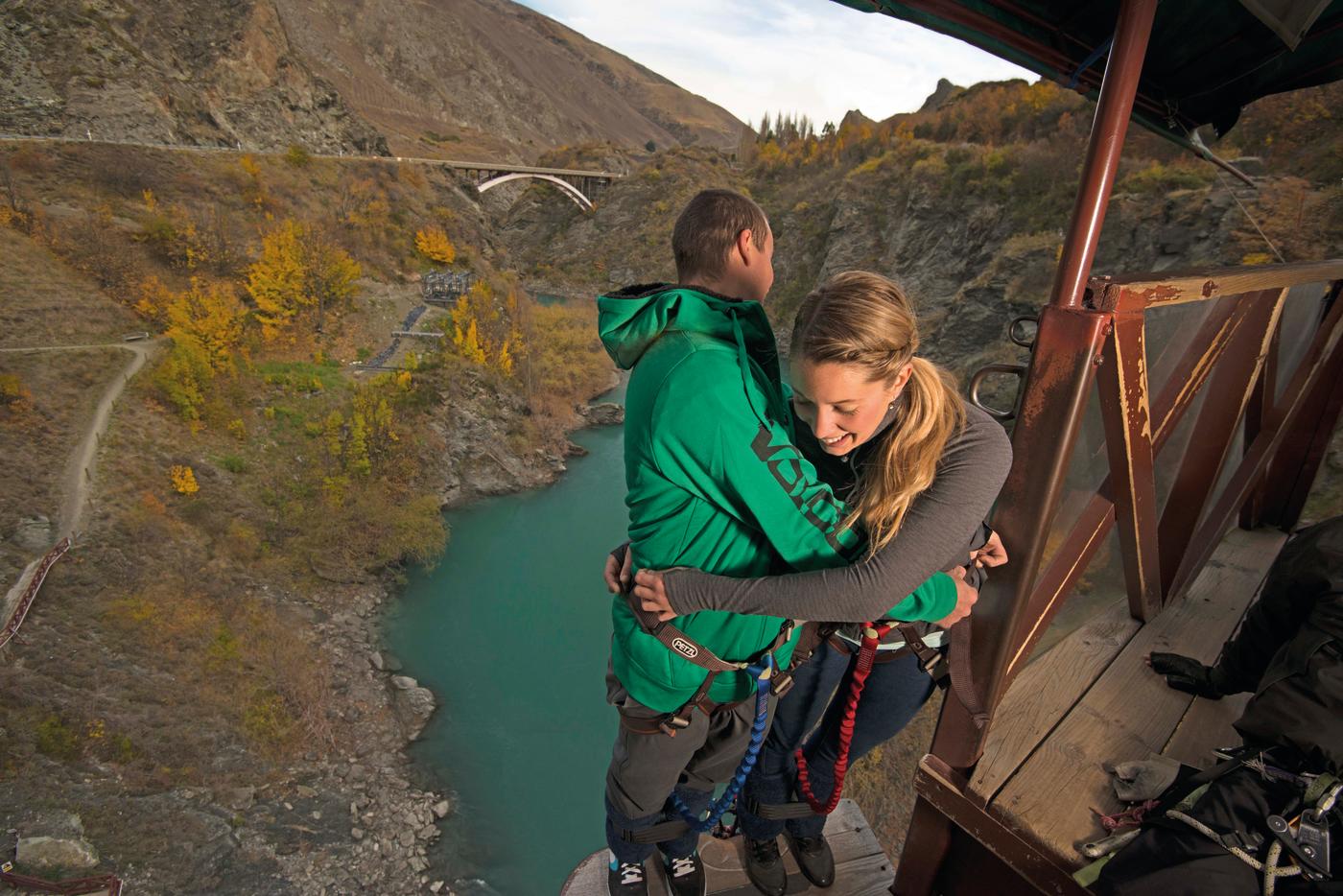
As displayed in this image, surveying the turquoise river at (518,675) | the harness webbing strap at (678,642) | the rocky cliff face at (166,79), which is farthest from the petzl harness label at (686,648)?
the rocky cliff face at (166,79)

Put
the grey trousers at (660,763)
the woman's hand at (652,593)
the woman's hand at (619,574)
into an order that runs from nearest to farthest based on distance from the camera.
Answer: the woman's hand at (652,593)
the woman's hand at (619,574)
the grey trousers at (660,763)

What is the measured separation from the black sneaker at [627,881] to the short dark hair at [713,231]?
211 centimetres

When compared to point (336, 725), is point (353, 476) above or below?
above

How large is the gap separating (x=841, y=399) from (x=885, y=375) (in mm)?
109

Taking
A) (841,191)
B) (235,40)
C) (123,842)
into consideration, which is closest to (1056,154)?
(841,191)

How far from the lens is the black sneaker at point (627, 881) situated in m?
2.38

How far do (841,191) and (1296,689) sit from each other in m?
47.2

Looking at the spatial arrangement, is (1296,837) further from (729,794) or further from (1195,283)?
(729,794)

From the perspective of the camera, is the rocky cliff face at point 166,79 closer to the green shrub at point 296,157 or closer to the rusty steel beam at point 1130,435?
the green shrub at point 296,157

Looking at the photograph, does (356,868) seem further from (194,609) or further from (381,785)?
(194,609)

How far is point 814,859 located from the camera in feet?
8.13

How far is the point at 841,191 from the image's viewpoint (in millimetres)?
44062

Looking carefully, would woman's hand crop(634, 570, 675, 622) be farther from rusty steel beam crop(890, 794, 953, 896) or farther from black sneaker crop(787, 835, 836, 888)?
black sneaker crop(787, 835, 836, 888)

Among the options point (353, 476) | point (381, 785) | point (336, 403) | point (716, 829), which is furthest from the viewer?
point (336, 403)
